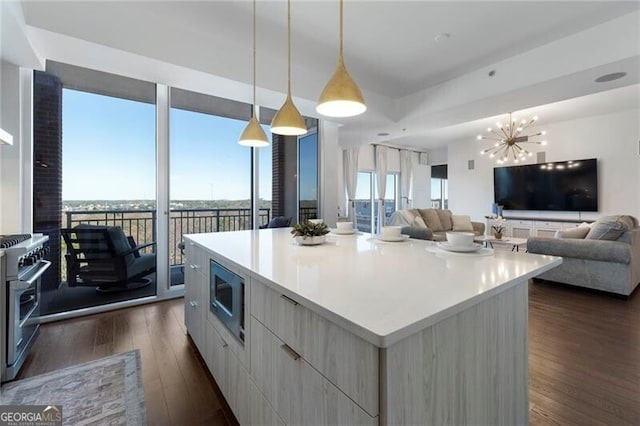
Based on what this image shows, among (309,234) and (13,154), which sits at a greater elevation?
(13,154)

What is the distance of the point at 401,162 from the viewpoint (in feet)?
28.2

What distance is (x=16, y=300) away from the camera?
190 centimetres

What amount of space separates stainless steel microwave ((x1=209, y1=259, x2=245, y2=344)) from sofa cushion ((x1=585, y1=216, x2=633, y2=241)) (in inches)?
171

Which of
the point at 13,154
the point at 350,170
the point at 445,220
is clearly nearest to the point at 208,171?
the point at 13,154

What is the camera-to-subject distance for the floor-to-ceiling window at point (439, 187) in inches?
372

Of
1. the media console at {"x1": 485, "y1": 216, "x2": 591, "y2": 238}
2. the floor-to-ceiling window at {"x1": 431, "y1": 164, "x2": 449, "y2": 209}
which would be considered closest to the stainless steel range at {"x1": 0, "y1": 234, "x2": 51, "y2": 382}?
the media console at {"x1": 485, "y1": 216, "x2": 591, "y2": 238}

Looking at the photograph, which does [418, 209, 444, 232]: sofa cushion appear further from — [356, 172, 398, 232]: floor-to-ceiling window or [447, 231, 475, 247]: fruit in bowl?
[447, 231, 475, 247]: fruit in bowl

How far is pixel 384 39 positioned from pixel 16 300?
11.8 feet

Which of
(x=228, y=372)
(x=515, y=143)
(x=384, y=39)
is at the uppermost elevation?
(x=384, y=39)

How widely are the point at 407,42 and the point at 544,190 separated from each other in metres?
5.43

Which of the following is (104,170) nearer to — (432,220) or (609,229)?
(432,220)

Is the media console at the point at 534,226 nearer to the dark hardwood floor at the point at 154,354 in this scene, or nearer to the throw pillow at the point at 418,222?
the throw pillow at the point at 418,222

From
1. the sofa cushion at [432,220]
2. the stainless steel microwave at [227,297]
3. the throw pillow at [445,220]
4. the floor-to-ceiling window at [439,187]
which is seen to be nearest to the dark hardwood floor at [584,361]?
the stainless steel microwave at [227,297]

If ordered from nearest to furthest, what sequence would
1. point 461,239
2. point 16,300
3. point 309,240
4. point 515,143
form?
point 461,239 → point 309,240 → point 16,300 → point 515,143
